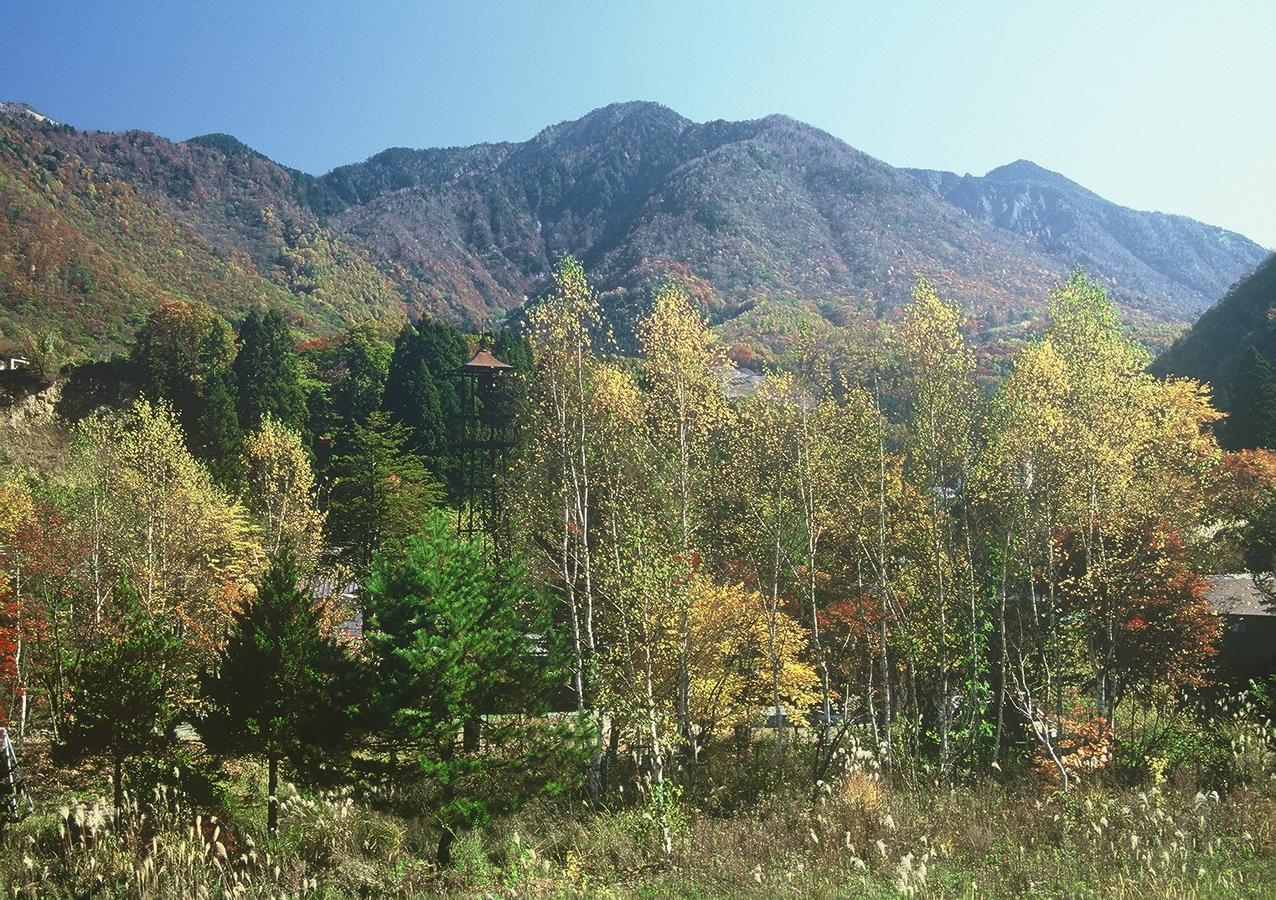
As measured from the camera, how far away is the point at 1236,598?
21.2 metres

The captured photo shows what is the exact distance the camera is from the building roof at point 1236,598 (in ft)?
68.8

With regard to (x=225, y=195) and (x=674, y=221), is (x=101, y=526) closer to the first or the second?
(x=674, y=221)

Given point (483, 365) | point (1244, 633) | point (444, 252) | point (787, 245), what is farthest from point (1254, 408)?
point (444, 252)

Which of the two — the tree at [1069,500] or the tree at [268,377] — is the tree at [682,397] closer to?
the tree at [1069,500]

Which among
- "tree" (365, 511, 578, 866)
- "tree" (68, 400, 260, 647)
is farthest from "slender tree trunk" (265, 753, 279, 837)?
"tree" (68, 400, 260, 647)

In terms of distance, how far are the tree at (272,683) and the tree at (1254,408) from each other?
36.5 m

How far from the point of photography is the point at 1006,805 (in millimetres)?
11594

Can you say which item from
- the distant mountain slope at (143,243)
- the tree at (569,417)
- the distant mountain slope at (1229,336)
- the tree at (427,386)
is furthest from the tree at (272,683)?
the distant mountain slope at (143,243)

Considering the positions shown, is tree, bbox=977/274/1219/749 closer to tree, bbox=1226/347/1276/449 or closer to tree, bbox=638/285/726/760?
tree, bbox=638/285/726/760

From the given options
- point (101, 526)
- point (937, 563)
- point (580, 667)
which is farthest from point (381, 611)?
point (101, 526)

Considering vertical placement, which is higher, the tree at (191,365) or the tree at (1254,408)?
the tree at (191,365)

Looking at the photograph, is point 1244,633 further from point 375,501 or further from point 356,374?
point 356,374

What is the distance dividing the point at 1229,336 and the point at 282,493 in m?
60.3

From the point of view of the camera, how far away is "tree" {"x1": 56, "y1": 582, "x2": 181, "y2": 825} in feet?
41.9
